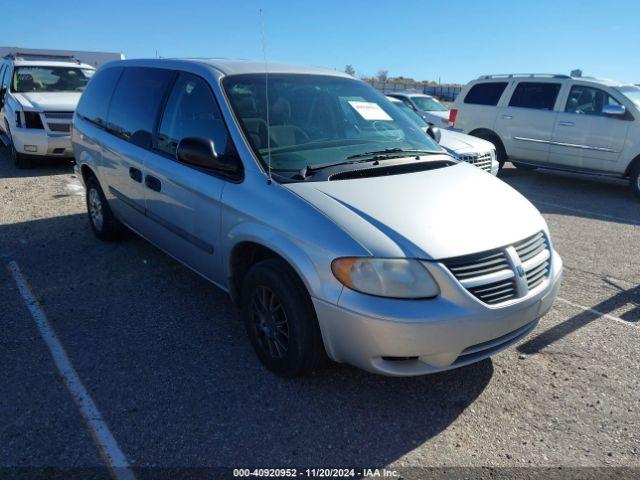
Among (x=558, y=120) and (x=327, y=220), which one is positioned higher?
(x=327, y=220)

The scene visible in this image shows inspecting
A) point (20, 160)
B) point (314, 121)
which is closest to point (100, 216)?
point (314, 121)

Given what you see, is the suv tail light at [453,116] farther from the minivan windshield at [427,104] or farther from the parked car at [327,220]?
the parked car at [327,220]

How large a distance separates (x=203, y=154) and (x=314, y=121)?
888 mm

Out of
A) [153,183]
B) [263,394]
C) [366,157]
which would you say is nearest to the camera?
[263,394]

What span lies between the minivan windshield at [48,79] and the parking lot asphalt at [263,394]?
23.2 ft

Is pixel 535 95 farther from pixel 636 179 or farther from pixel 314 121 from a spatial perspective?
pixel 314 121

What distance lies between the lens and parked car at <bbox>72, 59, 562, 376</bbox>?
2525 mm

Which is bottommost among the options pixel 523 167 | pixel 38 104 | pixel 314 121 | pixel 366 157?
pixel 523 167

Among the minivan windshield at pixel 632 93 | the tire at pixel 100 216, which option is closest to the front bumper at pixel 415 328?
the tire at pixel 100 216

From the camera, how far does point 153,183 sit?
3.97m

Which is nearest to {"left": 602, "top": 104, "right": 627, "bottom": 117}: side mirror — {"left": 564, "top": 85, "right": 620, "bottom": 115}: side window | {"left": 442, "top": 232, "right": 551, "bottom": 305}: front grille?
{"left": 564, "top": 85, "right": 620, "bottom": 115}: side window

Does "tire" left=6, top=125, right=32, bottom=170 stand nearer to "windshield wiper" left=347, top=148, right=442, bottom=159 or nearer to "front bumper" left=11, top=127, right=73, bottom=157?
"front bumper" left=11, top=127, right=73, bottom=157

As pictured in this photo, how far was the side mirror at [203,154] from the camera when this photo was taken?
318 centimetres

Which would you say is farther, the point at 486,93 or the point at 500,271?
the point at 486,93
